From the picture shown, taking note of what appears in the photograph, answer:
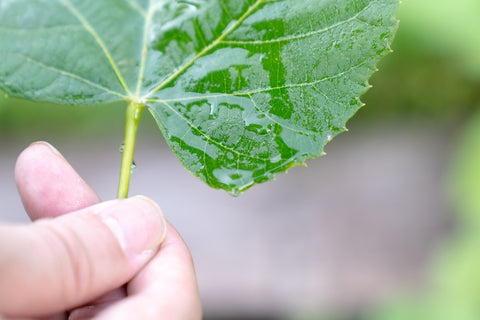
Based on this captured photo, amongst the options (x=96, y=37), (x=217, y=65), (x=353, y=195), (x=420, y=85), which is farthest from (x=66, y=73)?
(x=420, y=85)

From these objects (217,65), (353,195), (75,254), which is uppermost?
(353,195)

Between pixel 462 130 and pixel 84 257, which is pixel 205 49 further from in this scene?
pixel 462 130

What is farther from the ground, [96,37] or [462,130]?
[462,130]

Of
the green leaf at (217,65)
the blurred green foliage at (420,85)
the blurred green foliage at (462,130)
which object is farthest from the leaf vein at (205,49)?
the blurred green foliage at (420,85)

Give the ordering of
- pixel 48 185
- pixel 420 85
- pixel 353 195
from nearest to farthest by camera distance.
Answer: pixel 48 185
pixel 353 195
pixel 420 85

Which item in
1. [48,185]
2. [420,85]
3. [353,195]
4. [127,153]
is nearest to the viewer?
[127,153]

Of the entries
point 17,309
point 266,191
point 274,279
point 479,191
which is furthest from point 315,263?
point 17,309

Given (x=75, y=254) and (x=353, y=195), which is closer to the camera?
(x=75, y=254)
